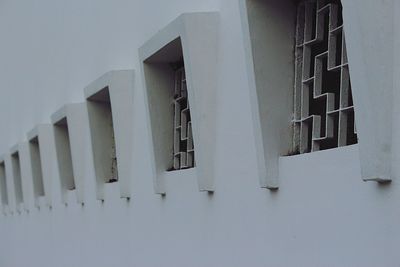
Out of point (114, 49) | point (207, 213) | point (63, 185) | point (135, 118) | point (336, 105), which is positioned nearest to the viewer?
point (336, 105)

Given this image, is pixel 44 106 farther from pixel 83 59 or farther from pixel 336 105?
pixel 336 105

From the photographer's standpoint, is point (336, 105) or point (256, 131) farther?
point (256, 131)

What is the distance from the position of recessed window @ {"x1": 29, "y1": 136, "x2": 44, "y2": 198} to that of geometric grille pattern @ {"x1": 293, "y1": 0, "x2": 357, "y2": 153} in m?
9.81

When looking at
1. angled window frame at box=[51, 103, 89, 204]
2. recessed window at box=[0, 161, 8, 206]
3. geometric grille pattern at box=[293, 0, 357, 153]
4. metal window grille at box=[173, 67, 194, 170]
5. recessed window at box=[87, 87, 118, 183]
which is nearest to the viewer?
geometric grille pattern at box=[293, 0, 357, 153]

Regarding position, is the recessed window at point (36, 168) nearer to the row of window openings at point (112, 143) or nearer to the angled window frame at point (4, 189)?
the row of window openings at point (112, 143)

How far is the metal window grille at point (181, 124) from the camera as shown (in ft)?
25.4

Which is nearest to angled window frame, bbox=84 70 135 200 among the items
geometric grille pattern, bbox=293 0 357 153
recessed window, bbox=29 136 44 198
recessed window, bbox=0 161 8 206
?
geometric grille pattern, bbox=293 0 357 153

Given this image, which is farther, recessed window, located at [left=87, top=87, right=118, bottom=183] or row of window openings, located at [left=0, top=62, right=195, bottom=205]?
recessed window, located at [left=87, top=87, right=118, bottom=183]

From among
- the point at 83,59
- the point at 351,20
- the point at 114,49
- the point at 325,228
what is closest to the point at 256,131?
the point at 325,228

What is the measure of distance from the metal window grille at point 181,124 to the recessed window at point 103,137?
2.31m

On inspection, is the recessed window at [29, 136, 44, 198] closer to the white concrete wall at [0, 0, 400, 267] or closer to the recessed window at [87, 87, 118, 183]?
the white concrete wall at [0, 0, 400, 267]

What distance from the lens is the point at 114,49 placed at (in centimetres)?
938

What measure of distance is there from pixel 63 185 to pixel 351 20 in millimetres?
8592

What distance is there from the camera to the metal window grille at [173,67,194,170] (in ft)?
25.4
